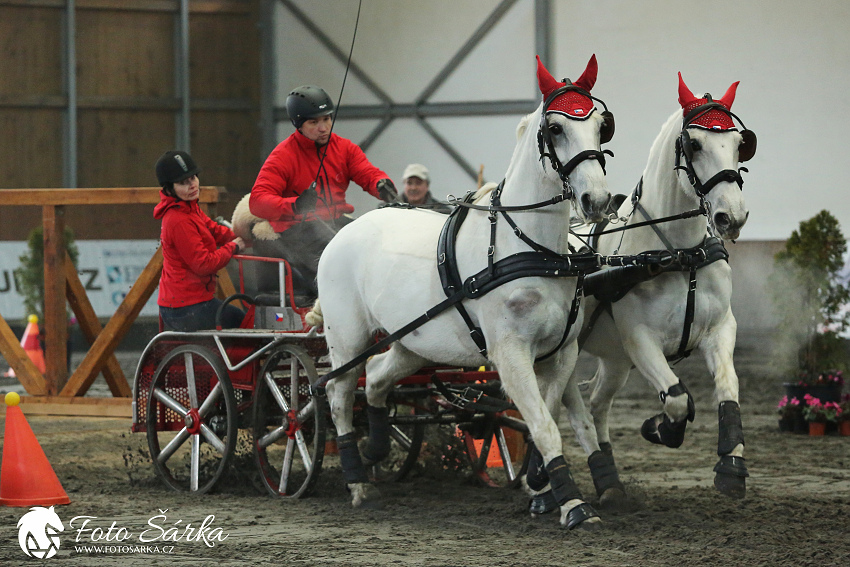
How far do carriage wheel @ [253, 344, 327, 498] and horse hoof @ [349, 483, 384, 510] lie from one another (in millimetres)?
228

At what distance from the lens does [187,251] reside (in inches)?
217

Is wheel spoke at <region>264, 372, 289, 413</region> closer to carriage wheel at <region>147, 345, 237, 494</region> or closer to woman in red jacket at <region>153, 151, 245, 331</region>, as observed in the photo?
carriage wheel at <region>147, 345, 237, 494</region>

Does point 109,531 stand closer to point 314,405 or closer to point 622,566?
point 314,405

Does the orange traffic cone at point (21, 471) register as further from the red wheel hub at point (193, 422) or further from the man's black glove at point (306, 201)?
the man's black glove at point (306, 201)

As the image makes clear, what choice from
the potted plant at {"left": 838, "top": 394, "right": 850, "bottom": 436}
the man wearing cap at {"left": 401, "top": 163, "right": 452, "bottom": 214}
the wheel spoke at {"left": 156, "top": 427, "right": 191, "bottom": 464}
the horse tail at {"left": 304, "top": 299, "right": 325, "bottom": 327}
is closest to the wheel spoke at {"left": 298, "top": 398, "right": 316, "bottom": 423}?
the horse tail at {"left": 304, "top": 299, "right": 325, "bottom": 327}

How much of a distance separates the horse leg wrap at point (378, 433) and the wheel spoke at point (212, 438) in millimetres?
803

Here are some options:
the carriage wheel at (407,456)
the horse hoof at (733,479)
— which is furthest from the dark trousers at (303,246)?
the horse hoof at (733,479)

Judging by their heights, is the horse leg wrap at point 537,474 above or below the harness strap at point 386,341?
below

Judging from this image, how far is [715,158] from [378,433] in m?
2.11

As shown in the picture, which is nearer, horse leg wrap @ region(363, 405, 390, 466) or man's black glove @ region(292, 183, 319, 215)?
horse leg wrap @ region(363, 405, 390, 466)

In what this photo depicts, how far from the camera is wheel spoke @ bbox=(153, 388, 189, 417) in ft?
18.4

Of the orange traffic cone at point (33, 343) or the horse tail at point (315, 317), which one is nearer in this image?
the horse tail at point (315, 317)

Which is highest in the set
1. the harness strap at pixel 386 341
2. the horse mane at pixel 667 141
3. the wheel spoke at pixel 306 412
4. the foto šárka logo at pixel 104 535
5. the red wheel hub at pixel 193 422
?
the horse mane at pixel 667 141

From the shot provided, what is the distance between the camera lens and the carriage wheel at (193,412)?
17.7 feet
